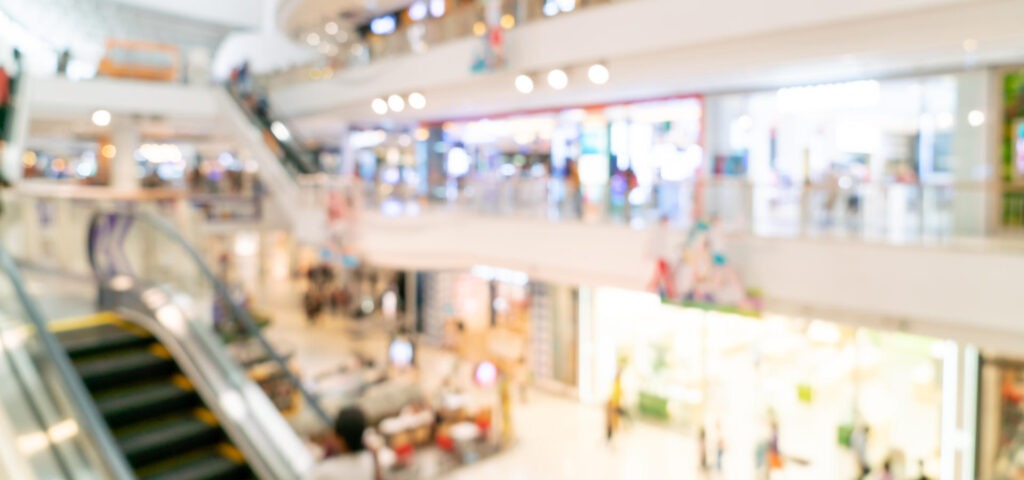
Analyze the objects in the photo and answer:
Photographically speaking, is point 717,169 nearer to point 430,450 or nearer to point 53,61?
point 430,450

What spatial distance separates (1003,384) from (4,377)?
29.3 feet

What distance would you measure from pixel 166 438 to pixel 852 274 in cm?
572

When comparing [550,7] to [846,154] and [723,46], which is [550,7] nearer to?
[723,46]

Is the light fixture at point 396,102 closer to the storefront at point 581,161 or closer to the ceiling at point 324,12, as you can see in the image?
the storefront at point 581,161

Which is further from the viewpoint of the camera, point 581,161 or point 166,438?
point 581,161

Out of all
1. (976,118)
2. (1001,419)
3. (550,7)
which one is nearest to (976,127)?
(976,118)

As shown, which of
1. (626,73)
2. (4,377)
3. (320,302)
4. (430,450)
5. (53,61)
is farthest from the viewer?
(320,302)

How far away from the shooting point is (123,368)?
461 centimetres

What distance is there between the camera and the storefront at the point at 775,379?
29.7 ft

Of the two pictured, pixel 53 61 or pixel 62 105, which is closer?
pixel 53 61

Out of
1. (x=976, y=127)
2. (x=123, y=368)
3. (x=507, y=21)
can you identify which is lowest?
(x=123, y=368)

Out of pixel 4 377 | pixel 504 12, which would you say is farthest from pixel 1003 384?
pixel 4 377

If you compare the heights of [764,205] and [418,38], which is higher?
[418,38]

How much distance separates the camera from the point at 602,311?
12.8 meters
